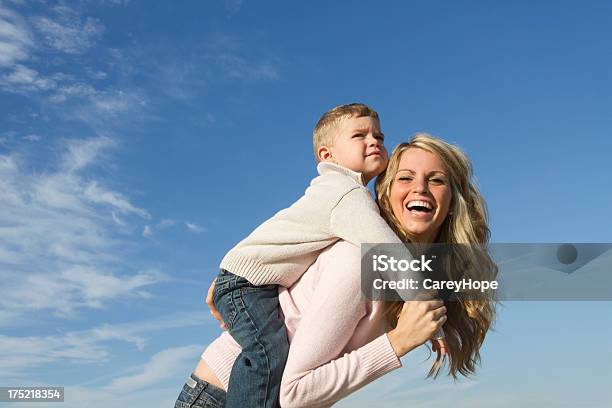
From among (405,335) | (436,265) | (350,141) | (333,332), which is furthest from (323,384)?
(350,141)

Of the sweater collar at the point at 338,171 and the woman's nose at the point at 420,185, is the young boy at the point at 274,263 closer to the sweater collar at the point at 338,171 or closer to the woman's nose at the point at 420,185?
the sweater collar at the point at 338,171

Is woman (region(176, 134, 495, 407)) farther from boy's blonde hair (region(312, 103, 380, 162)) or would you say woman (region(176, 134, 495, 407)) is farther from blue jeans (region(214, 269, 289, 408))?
boy's blonde hair (region(312, 103, 380, 162))

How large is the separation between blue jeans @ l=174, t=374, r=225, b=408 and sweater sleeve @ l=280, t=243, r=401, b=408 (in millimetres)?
626

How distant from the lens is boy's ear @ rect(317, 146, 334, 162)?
536 cm

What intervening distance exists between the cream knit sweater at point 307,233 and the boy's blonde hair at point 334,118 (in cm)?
77

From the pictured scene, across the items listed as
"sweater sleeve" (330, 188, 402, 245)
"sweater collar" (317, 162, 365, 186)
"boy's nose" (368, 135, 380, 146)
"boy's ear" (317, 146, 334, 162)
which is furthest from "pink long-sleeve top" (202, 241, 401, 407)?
"boy's ear" (317, 146, 334, 162)

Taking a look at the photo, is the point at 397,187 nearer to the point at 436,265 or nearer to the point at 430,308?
the point at 436,265

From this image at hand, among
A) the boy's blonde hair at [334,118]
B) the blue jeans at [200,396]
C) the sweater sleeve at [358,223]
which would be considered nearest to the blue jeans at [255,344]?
the blue jeans at [200,396]

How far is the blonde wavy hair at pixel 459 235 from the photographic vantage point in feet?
16.7

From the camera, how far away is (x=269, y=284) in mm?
4504

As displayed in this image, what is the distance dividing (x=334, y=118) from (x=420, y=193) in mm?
958

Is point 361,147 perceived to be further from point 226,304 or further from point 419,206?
point 226,304

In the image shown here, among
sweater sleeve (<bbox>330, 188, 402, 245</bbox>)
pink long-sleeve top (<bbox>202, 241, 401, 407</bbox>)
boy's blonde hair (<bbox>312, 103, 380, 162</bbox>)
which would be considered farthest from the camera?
boy's blonde hair (<bbox>312, 103, 380, 162</bbox>)

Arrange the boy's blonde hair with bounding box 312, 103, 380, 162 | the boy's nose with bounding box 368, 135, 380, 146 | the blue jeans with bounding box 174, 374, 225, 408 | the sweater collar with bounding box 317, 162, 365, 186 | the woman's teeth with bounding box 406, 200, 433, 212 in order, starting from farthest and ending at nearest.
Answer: the boy's blonde hair with bounding box 312, 103, 380, 162
the boy's nose with bounding box 368, 135, 380, 146
the sweater collar with bounding box 317, 162, 365, 186
the woman's teeth with bounding box 406, 200, 433, 212
the blue jeans with bounding box 174, 374, 225, 408
